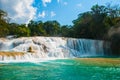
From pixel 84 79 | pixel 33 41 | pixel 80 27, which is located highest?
pixel 80 27

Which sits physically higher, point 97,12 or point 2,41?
point 97,12

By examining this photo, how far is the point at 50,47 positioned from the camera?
37.1 meters

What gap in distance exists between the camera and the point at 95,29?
48.6 m

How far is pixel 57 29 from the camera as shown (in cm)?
8488

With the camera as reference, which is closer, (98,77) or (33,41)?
(98,77)

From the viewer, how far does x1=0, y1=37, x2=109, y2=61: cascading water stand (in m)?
33.7

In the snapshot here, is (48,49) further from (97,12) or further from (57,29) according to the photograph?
(57,29)

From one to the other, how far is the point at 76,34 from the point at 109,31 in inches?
321

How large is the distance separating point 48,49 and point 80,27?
57.1 ft

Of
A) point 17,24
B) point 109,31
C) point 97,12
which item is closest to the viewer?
point 109,31

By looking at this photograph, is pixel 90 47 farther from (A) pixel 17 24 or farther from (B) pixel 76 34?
(A) pixel 17 24

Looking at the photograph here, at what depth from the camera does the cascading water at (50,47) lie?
33719 millimetres

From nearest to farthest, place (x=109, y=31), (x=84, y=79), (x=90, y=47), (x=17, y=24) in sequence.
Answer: (x=84, y=79)
(x=90, y=47)
(x=109, y=31)
(x=17, y=24)

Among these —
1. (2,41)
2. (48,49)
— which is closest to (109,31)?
(48,49)
